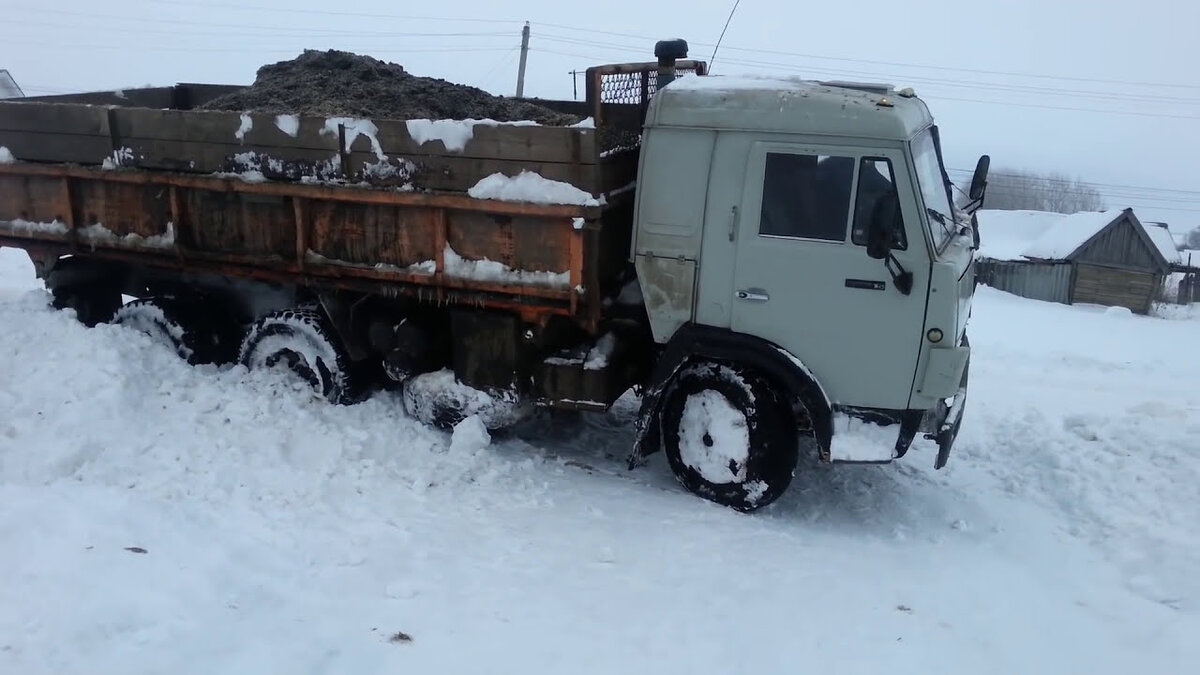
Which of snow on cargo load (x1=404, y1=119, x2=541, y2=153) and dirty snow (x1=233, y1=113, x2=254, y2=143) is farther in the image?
dirty snow (x1=233, y1=113, x2=254, y2=143)

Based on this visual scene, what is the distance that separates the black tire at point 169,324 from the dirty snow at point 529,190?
2993mm

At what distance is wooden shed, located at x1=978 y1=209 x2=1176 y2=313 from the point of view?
35156 mm

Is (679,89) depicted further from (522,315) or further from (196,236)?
(196,236)

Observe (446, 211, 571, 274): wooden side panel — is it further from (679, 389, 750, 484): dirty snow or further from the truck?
(679, 389, 750, 484): dirty snow

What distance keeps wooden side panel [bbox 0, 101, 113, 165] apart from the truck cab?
4556 millimetres

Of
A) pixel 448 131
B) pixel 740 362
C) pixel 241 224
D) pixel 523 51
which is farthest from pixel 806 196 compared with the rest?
pixel 523 51

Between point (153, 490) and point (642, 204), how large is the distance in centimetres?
353

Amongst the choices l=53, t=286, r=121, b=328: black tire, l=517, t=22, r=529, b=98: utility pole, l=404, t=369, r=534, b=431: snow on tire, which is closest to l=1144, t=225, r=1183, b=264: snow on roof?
l=517, t=22, r=529, b=98: utility pole

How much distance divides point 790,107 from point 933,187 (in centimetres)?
112

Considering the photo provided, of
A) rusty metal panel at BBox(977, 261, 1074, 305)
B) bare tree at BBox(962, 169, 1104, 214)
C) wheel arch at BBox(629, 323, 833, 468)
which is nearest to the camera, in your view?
wheel arch at BBox(629, 323, 833, 468)

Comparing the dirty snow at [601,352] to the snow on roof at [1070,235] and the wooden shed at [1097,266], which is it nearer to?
the wooden shed at [1097,266]

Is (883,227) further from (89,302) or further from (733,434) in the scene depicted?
(89,302)

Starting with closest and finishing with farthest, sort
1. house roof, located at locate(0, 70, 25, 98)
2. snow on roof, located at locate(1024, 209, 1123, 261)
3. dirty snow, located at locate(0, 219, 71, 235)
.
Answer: dirty snow, located at locate(0, 219, 71, 235) → house roof, located at locate(0, 70, 25, 98) → snow on roof, located at locate(1024, 209, 1123, 261)

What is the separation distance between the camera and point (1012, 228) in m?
49.1
